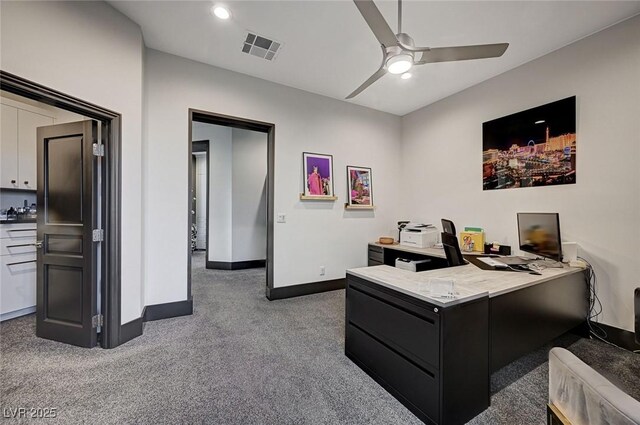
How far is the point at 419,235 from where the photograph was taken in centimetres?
394

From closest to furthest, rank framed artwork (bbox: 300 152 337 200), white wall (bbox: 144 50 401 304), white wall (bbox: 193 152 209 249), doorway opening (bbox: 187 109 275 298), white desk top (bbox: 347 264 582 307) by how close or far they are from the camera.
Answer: white desk top (bbox: 347 264 582 307) → white wall (bbox: 144 50 401 304) → framed artwork (bbox: 300 152 337 200) → doorway opening (bbox: 187 109 275 298) → white wall (bbox: 193 152 209 249)

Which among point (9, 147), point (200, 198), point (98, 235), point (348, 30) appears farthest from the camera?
point (200, 198)

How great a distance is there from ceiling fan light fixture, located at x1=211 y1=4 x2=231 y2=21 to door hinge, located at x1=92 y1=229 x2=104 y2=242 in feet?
7.46

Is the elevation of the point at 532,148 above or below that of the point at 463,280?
above

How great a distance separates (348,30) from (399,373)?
306cm

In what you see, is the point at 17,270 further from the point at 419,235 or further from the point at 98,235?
the point at 419,235

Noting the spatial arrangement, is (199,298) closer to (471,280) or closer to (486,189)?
(471,280)

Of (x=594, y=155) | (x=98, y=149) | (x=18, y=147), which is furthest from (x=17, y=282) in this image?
(x=594, y=155)

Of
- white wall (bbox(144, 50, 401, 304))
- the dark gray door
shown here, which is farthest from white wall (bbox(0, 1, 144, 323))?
white wall (bbox(144, 50, 401, 304))

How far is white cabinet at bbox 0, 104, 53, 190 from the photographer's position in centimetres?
298

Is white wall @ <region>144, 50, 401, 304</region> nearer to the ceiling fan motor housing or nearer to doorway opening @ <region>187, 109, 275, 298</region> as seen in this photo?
doorway opening @ <region>187, 109, 275, 298</region>

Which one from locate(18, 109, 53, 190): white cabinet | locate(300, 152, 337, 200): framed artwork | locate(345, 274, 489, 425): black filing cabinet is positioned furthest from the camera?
locate(300, 152, 337, 200): framed artwork

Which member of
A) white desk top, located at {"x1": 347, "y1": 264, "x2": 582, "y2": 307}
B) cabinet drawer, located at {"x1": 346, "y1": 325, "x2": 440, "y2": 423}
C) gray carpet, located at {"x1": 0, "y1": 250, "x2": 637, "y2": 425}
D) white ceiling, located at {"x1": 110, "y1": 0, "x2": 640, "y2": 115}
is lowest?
gray carpet, located at {"x1": 0, "y1": 250, "x2": 637, "y2": 425}

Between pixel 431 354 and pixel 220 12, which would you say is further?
pixel 220 12
